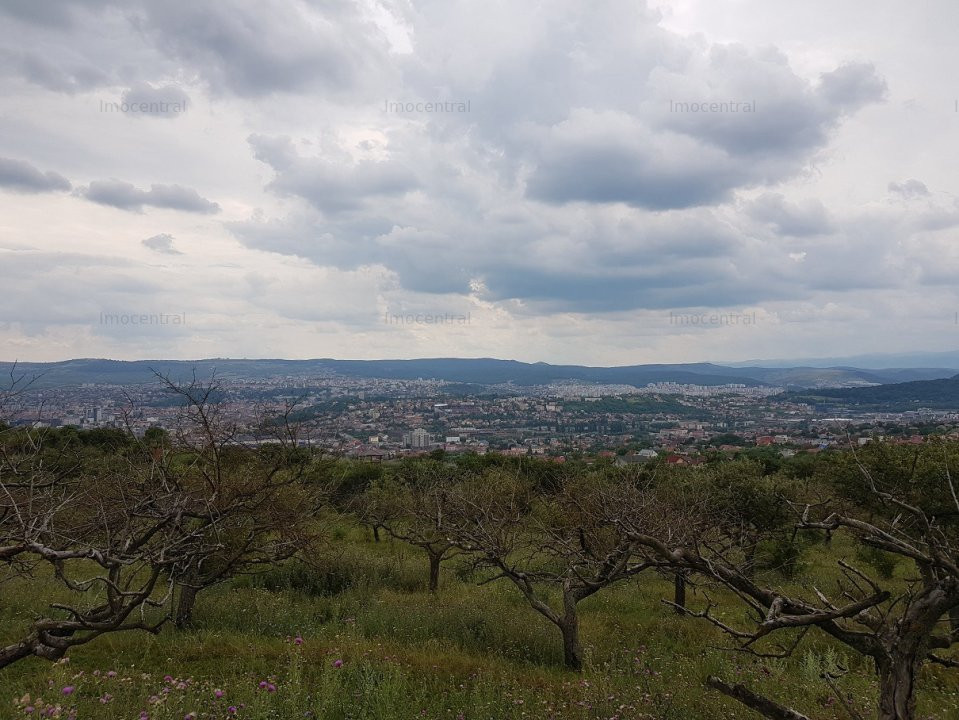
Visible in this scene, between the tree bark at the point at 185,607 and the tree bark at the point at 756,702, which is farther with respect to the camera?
the tree bark at the point at 185,607

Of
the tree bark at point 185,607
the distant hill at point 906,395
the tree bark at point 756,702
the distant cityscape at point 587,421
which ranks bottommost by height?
the distant cityscape at point 587,421

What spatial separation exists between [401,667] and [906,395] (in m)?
197

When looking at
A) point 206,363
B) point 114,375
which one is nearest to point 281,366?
point 206,363

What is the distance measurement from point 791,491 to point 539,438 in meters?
91.1

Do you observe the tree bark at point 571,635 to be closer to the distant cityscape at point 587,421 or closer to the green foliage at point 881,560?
the green foliage at point 881,560

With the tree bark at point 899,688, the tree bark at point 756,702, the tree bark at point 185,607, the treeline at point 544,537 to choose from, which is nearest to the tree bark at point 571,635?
the treeline at point 544,537

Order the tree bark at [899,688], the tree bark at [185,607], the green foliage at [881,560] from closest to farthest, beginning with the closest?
the tree bark at [899,688] → the tree bark at [185,607] → the green foliage at [881,560]

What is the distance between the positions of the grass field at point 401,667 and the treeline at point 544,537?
32.0 inches

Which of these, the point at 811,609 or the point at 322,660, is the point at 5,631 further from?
the point at 811,609

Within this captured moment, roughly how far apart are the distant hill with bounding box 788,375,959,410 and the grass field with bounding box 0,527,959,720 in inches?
6646

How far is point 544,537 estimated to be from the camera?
17.5 m

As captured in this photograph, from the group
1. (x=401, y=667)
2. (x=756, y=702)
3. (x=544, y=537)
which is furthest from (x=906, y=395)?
(x=756, y=702)

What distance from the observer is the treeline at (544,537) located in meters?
3.56

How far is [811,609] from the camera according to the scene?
3.48 metres
